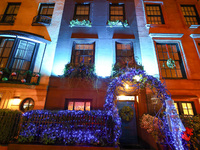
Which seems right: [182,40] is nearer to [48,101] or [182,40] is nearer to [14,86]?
[48,101]

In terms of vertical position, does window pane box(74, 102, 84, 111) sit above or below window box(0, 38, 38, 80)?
below

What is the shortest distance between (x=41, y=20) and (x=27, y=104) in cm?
708

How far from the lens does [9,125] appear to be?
5.53 meters

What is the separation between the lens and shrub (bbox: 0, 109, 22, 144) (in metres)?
5.38

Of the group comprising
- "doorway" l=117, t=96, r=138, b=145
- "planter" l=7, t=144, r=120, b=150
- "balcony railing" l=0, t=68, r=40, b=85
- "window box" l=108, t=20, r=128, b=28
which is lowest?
"planter" l=7, t=144, r=120, b=150

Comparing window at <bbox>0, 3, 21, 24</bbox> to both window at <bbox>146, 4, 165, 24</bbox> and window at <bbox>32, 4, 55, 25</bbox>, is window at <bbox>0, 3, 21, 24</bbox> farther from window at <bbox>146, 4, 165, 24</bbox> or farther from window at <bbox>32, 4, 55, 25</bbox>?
window at <bbox>146, 4, 165, 24</bbox>

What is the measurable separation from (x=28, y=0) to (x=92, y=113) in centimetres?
1220

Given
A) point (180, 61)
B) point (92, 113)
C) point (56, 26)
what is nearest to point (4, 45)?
point (56, 26)

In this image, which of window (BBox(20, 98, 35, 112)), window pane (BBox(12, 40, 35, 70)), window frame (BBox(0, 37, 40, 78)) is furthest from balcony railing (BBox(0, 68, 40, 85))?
window (BBox(20, 98, 35, 112))

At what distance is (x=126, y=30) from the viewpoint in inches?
365

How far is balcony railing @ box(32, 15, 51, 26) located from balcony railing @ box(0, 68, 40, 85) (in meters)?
4.53

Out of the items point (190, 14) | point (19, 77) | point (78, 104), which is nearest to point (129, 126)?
point (78, 104)

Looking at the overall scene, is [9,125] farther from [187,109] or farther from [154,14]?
[154,14]

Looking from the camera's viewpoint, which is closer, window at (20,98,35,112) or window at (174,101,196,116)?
window at (174,101,196,116)
